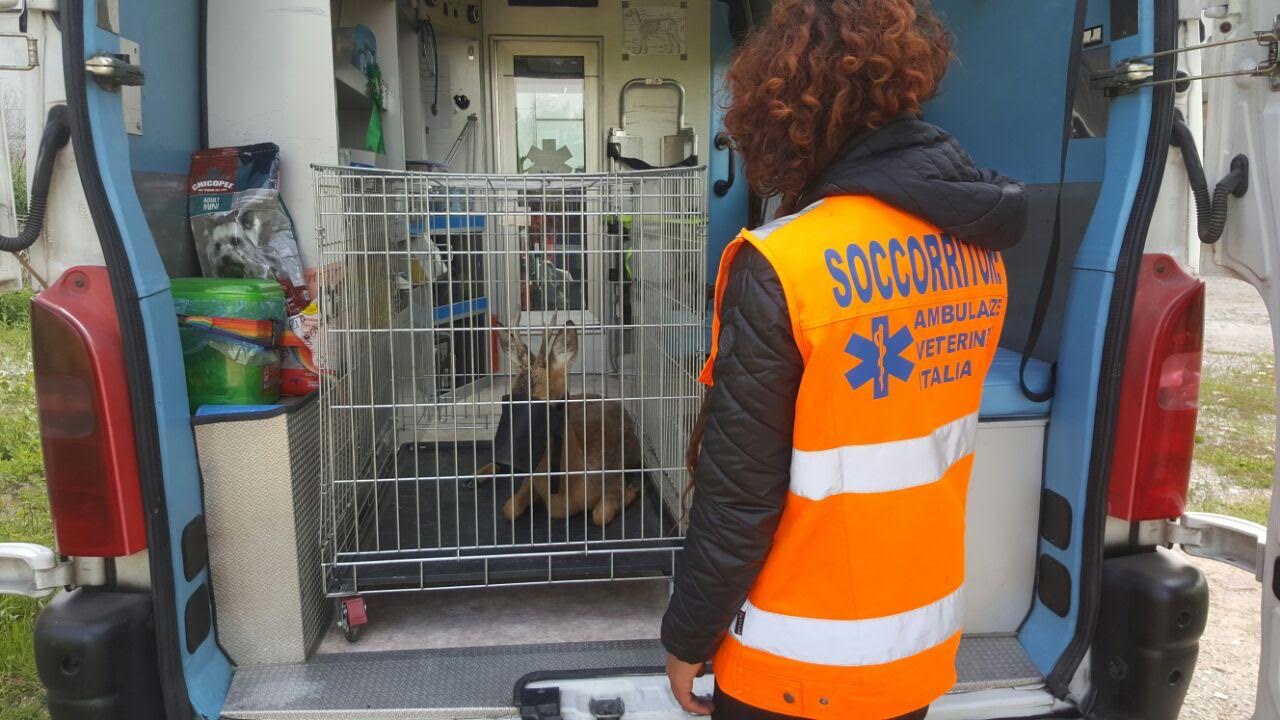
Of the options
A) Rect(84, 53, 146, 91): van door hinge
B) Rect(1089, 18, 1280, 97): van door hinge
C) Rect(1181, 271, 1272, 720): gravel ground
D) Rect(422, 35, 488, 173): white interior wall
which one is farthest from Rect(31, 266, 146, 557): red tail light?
Rect(422, 35, 488, 173): white interior wall

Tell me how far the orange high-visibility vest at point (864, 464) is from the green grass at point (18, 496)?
8.77 feet

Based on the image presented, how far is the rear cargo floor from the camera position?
252 centimetres

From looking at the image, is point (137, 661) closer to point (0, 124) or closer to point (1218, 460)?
point (0, 124)

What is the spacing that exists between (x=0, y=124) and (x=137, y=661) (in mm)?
1085

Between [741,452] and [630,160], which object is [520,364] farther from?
[630,160]

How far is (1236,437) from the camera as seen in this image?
5871 mm

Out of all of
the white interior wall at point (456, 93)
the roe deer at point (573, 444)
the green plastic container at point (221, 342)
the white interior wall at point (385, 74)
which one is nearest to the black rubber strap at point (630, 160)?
the white interior wall at point (456, 93)

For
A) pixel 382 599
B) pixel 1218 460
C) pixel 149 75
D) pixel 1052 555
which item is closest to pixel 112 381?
pixel 149 75

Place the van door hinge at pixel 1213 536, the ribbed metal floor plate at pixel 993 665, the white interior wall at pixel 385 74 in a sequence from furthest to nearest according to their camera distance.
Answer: the white interior wall at pixel 385 74
the ribbed metal floor plate at pixel 993 665
the van door hinge at pixel 1213 536

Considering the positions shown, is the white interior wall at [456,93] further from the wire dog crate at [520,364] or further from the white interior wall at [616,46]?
the wire dog crate at [520,364]

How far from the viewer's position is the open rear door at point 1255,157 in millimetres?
1506

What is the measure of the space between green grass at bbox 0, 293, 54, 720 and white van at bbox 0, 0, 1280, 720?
1324 millimetres

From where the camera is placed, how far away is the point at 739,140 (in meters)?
1.48

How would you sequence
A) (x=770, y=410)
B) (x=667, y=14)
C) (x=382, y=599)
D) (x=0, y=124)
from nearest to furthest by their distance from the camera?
(x=770, y=410) → (x=0, y=124) → (x=382, y=599) → (x=667, y=14)
